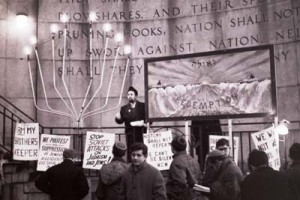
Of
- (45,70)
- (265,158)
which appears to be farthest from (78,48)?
(265,158)

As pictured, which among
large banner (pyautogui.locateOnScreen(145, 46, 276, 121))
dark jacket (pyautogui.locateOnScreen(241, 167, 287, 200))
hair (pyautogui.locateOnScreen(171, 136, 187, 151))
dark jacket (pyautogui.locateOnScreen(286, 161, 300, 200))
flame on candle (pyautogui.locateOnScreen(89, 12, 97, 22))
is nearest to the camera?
dark jacket (pyautogui.locateOnScreen(241, 167, 287, 200))

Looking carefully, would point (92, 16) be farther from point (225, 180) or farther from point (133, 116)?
point (225, 180)

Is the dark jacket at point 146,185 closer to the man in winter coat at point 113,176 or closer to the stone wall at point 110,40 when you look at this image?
the man in winter coat at point 113,176

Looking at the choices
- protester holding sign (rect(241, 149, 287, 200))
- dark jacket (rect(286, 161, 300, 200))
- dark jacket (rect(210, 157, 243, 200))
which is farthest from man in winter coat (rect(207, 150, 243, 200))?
dark jacket (rect(286, 161, 300, 200))

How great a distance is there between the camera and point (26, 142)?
33.7 feet

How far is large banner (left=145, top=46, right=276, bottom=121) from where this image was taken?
352 inches

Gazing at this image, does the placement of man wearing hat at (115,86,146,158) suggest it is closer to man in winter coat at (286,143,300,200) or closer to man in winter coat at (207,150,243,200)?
man in winter coat at (207,150,243,200)

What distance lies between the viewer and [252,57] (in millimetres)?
9047

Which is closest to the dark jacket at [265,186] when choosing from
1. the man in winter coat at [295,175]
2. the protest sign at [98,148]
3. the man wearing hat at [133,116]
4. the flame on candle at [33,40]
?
the man in winter coat at [295,175]

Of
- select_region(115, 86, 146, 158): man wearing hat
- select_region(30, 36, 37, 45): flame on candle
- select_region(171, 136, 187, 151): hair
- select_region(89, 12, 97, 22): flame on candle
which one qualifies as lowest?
select_region(171, 136, 187, 151): hair

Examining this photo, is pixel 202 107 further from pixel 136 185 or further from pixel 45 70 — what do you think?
pixel 45 70

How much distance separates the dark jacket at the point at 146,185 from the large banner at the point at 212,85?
10.9 ft

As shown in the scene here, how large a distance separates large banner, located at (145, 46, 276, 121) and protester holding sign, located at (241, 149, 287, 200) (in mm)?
3393

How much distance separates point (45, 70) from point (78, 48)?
3.52 feet
